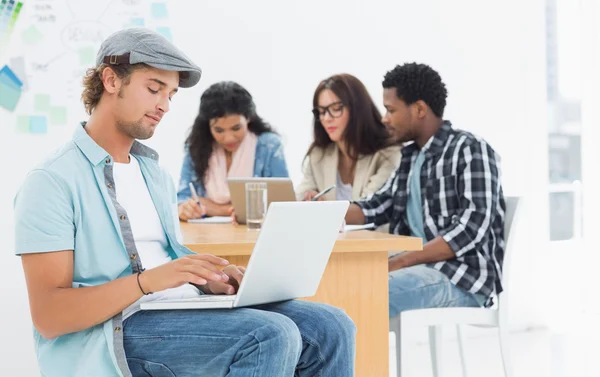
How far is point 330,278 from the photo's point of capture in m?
2.22

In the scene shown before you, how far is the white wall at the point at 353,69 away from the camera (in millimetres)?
3484

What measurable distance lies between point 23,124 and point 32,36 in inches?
14.7

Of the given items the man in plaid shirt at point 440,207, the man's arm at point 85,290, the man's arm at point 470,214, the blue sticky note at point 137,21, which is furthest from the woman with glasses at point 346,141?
the man's arm at point 85,290

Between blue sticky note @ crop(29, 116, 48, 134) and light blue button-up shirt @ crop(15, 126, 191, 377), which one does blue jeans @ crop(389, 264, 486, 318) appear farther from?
blue sticky note @ crop(29, 116, 48, 134)

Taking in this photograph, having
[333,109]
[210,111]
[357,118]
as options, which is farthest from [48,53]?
[357,118]

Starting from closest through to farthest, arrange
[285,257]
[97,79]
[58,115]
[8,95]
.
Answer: [285,257] < [97,79] < [8,95] < [58,115]

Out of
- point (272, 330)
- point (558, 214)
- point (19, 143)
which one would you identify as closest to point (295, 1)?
point (19, 143)

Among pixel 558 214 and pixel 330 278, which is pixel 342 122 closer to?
pixel 330 278

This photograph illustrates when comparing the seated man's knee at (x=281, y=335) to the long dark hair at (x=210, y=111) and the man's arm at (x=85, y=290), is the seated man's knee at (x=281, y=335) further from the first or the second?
the long dark hair at (x=210, y=111)

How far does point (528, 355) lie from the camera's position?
3918mm

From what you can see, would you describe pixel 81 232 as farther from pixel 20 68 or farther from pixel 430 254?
pixel 20 68

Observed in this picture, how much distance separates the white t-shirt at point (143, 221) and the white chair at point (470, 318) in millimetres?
959

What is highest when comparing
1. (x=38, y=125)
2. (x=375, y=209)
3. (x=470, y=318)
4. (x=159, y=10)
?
(x=159, y=10)

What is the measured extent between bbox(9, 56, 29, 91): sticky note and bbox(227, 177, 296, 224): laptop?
46.8 inches
